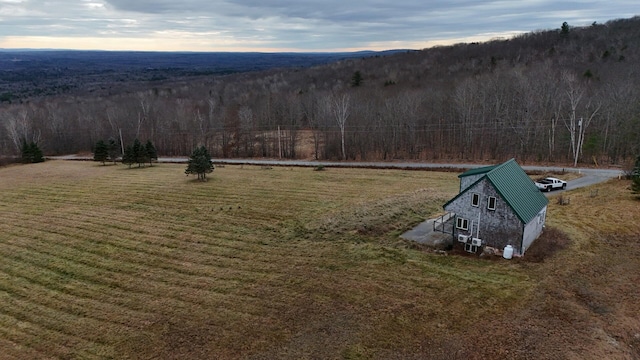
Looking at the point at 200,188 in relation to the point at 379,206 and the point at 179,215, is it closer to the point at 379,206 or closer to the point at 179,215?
the point at 179,215

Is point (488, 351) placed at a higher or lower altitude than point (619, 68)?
lower

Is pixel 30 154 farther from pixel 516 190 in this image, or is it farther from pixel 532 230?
pixel 532 230

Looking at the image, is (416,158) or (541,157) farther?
(416,158)

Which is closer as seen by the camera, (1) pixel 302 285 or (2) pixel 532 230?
(1) pixel 302 285

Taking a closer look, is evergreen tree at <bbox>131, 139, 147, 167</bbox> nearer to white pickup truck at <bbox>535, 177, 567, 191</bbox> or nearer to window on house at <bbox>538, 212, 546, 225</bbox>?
white pickup truck at <bbox>535, 177, 567, 191</bbox>

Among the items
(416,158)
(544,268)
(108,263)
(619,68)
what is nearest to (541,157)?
(416,158)

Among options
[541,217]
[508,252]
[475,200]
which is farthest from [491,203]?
[541,217]

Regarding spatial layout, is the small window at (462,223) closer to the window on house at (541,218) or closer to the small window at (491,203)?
the small window at (491,203)
